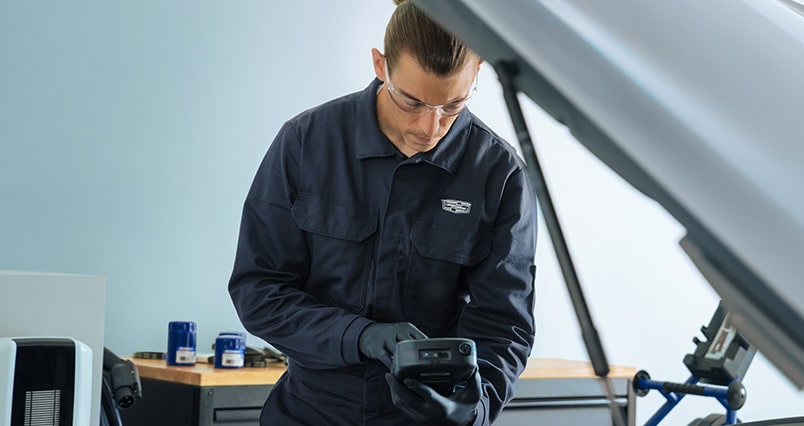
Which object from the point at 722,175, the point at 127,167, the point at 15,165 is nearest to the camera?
the point at 722,175

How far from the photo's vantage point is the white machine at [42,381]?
1.32 meters

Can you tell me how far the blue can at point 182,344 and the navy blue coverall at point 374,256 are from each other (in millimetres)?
1363


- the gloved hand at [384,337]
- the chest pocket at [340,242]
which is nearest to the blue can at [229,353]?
the chest pocket at [340,242]

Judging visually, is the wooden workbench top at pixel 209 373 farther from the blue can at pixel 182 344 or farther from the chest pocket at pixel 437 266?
the chest pocket at pixel 437 266

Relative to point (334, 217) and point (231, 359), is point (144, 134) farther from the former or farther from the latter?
point (334, 217)

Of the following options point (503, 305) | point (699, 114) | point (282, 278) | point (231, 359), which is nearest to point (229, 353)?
point (231, 359)

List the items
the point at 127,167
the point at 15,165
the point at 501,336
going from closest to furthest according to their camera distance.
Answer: the point at 501,336 < the point at 15,165 < the point at 127,167

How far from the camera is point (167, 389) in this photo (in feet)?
8.66

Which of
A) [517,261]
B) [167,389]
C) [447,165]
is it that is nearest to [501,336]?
[517,261]

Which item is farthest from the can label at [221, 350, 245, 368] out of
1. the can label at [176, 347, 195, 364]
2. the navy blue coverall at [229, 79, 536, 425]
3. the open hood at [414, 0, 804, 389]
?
the open hood at [414, 0, 804, 389]

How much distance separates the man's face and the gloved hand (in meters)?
0.32

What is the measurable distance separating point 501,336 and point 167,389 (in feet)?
4.84

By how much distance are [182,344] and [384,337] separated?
1.65 meters

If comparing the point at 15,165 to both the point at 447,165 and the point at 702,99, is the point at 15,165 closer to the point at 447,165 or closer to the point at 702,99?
the point at 447,165
